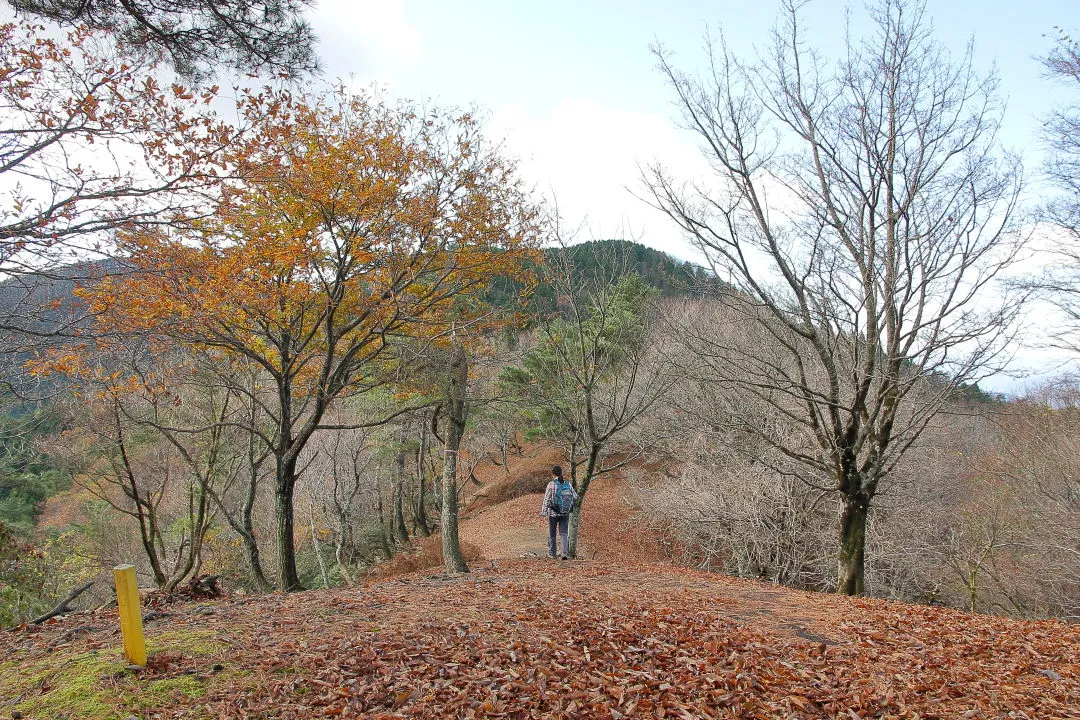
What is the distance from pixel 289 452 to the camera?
8.61 metres

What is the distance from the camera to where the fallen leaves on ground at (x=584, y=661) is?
3484 mm

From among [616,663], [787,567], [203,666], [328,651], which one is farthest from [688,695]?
[787,567]

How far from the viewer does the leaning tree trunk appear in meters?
9.32

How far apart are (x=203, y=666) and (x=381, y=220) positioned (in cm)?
576

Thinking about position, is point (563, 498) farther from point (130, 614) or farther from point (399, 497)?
point (399, 497)

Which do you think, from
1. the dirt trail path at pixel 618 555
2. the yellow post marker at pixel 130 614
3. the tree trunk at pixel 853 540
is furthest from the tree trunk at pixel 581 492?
the yellow post marker at pixel 130 614

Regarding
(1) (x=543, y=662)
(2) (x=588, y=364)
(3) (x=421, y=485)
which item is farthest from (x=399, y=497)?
(1) (x=543, y=662)

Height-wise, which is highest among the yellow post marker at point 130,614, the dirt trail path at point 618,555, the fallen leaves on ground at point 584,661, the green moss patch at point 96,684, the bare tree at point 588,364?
the bare tree at point 588,364

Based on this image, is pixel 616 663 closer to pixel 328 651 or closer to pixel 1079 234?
pixel 328 651

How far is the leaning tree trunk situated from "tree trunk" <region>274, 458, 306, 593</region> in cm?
216

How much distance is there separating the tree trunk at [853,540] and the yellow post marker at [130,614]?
7.82m

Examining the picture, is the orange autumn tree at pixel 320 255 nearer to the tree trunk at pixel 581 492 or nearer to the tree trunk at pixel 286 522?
the tree trunk at pixel 286 522

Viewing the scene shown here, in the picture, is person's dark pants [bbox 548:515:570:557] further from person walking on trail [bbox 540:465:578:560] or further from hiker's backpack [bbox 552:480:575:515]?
hiker's backpack [bbox 552:480:575:515]

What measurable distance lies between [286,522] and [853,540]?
7.70 metres
